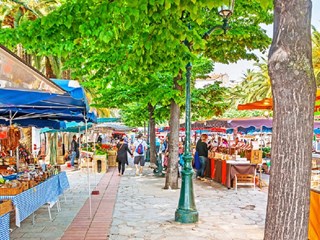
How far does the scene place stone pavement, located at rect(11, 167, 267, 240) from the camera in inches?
292

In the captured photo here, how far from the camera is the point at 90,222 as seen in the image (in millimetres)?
8391

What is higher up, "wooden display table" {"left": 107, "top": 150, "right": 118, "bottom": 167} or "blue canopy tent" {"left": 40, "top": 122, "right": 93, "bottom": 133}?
"blue canopy tent" {"left": 40, "top": 122, "right": 93, "bottom": 133}

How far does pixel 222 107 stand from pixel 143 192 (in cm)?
589

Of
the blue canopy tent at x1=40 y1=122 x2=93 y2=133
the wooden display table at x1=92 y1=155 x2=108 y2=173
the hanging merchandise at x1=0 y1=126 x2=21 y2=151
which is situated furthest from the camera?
the wooden display table at x1=92 y1=155 x2=108 y2=173

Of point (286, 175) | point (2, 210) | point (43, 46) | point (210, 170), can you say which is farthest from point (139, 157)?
point (286, 175)

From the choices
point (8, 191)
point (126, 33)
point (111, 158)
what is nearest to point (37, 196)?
point (8, 191)

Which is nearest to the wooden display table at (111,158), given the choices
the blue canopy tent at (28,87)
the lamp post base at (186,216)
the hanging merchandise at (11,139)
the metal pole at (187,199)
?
the hanging merchandise at (11,139)

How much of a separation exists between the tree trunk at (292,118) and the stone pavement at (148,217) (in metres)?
4.03

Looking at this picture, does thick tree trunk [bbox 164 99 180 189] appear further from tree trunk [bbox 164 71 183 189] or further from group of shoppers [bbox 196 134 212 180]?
group of shoppers [bbox 196 134 212 180]

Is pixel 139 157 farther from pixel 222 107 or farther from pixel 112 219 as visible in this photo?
pixel 112 219

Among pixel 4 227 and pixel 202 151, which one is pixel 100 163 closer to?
pixel 202 151

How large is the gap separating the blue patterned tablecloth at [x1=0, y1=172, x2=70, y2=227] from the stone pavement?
0.53 m

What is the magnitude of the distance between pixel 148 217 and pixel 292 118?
622 centimetres

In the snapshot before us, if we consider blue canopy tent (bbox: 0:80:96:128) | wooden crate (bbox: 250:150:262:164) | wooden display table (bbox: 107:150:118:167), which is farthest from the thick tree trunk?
wooden display table (bbox: 107:150:118:167)
